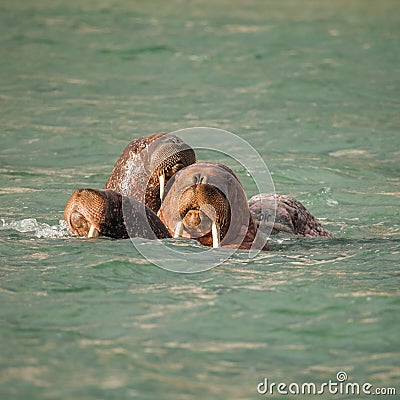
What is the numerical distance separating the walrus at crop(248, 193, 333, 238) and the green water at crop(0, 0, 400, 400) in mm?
210

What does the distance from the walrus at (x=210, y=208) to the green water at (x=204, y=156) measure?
17cm

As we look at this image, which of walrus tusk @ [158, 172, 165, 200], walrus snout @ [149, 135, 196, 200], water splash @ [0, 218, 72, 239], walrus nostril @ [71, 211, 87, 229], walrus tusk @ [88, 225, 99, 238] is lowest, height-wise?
water splash @ [0, 218, 72, 239]

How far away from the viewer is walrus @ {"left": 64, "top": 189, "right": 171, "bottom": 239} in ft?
20.0

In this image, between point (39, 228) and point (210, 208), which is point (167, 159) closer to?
point (210, 208)

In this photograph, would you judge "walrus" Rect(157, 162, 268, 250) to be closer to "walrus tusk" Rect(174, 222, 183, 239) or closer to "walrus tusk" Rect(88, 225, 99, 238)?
"walrus tusk" Rect(174, 222, 183, 239)

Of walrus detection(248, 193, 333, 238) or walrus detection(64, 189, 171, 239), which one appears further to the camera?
walrus detection(248, 193, 333, 238)

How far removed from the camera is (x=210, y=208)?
589 centimetres

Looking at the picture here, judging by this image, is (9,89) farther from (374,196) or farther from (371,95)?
(374,196)

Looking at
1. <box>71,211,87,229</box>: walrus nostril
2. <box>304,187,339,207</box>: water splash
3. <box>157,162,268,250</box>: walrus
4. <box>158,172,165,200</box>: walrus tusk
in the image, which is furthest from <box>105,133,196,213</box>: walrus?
<box>304,187,339,207</box>: water splash

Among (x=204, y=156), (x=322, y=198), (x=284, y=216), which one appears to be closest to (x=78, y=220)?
(x=284, y=216)

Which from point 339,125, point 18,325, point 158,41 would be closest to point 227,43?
point 158,41

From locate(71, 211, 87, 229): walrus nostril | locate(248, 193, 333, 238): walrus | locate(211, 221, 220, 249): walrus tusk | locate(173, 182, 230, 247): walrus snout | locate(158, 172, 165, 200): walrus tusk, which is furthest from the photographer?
locate(248, 193, 333, 238): walrus

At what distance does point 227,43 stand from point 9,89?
4386 mm

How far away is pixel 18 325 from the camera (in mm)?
5000
